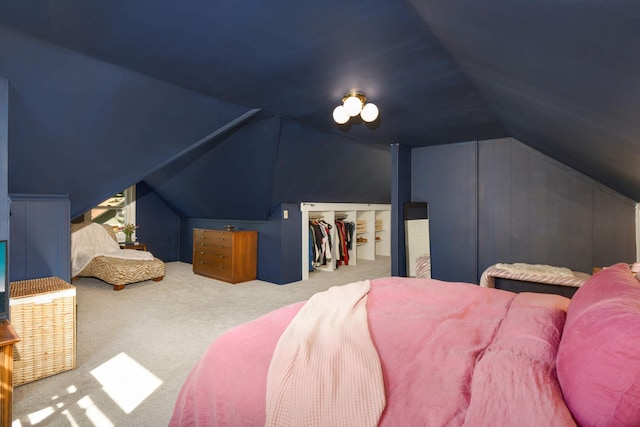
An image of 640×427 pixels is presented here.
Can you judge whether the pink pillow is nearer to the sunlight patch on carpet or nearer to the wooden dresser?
the sunlight patch on carpet

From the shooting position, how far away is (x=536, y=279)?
10.2 ft

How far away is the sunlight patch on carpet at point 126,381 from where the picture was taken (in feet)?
6.62

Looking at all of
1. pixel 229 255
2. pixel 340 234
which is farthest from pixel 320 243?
pixel 229 255

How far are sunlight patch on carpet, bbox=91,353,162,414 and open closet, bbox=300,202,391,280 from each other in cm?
319

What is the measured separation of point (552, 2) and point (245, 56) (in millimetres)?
1627

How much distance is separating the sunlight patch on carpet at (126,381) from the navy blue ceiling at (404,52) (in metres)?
2.10

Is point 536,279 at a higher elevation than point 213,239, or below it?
below

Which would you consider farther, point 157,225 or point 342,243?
point 157,225

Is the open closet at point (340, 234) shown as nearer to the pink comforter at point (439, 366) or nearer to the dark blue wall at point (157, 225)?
the dark blue wall at point (157, 225)

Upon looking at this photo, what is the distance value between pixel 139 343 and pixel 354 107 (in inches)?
106

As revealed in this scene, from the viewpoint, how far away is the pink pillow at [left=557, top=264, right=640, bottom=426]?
0.81m

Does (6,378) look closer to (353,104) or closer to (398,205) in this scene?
(353,104)

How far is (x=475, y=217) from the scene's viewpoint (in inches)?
158

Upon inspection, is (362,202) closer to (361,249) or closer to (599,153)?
(361,249)
